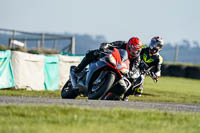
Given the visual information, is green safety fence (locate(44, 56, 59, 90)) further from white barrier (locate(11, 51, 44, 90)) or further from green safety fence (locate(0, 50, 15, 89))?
green safety fence (locate(0, 50, 15, 89))

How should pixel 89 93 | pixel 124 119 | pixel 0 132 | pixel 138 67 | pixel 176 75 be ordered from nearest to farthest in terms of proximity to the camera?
pixel 0 132 → pixel 124 119 → pixel 89 93 → pixel 138 67 → pixel 176 75

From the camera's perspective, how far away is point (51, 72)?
1889 cm

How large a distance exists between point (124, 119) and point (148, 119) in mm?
386

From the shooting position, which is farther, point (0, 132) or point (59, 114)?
point (59, 114)

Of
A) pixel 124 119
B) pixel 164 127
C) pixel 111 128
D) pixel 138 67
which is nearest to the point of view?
pixel 111 128

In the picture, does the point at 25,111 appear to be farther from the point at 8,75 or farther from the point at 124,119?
→ the point at 8,75

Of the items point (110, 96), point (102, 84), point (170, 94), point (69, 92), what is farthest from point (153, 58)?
point (170, 94)

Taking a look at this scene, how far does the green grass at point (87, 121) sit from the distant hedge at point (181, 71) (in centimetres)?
3429

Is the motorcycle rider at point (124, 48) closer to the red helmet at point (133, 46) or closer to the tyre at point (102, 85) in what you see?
the red helmet at point (133, 46)

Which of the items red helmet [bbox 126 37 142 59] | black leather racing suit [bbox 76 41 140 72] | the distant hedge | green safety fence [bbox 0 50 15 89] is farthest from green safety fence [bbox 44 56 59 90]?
the distant hedge

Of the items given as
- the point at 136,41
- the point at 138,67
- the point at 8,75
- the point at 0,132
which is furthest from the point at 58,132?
the point at 8,75

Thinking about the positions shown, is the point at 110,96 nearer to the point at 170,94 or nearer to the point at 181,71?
the point at 170,94

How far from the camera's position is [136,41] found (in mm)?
10766

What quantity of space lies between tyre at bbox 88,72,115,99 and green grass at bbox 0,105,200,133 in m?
2.13
